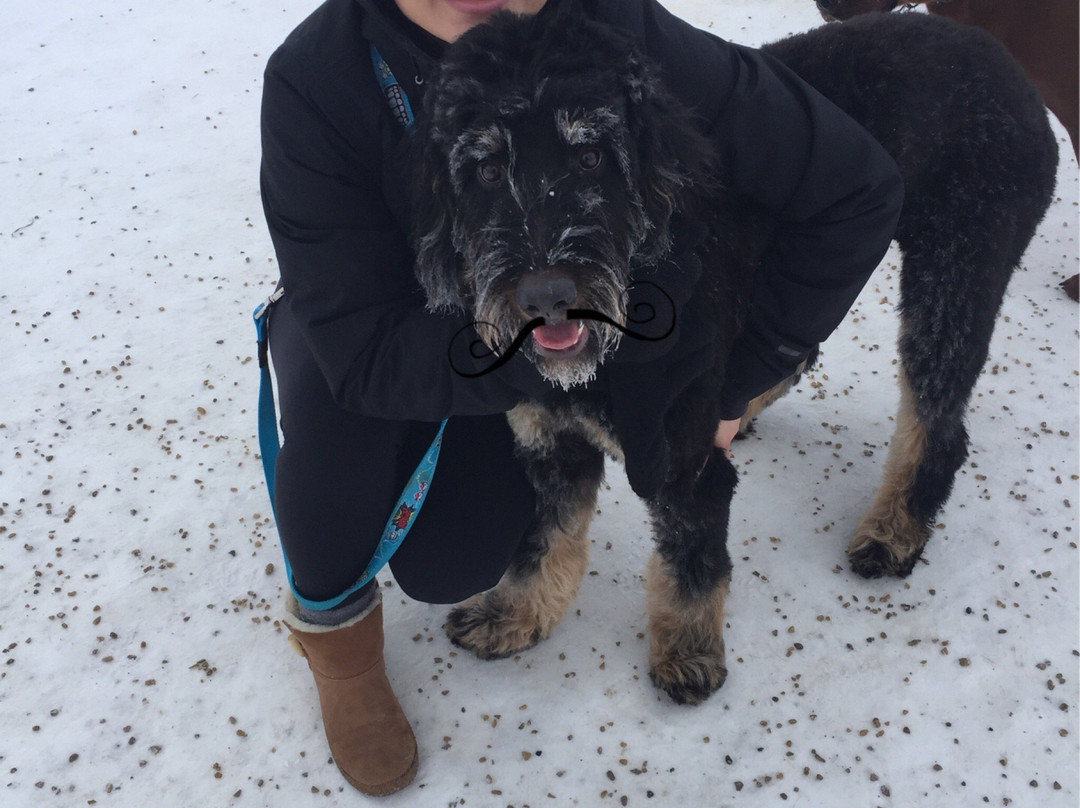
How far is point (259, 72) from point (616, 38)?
4.35m

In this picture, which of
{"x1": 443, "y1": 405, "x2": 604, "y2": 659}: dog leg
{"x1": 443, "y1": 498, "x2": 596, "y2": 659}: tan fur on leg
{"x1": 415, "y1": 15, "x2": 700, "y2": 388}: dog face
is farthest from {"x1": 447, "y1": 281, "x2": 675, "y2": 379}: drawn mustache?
{"x1": 443, "y1": 498, "x2": 596, "y2": 659}: tan fur on leg

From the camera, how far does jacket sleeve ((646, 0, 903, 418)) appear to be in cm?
187

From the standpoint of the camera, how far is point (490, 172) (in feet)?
4.83

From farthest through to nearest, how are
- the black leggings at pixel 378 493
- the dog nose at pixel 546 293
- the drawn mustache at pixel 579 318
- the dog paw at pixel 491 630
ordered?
the dog paw at pixel 491 630, the black leggings at pixel 378 493, the drawn mustache at pixel 579 318, the dog nose at pixel 546 293

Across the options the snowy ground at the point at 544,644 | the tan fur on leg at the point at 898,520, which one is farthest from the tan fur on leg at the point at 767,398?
the tan fur on leg at the point at 898,520

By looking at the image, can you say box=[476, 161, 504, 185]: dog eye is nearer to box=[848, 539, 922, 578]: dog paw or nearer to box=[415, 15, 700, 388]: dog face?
box=[415, 15, 700, 388]: dog face

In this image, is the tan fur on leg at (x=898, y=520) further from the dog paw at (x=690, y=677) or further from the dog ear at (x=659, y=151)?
the dog ear at (x=659, y=151)

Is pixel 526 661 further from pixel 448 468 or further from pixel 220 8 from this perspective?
pixel 220 8

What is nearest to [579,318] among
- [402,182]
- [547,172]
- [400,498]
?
[547,172]

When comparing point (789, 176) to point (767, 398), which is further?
point (767, 398)

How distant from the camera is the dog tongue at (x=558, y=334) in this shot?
1488mm

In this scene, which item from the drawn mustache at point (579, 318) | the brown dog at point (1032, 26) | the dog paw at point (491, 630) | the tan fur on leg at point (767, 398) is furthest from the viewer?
the brown dog at point (1032, 26)

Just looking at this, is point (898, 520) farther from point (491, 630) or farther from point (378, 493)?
point (378, 493)

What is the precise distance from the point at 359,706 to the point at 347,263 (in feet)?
3.51
